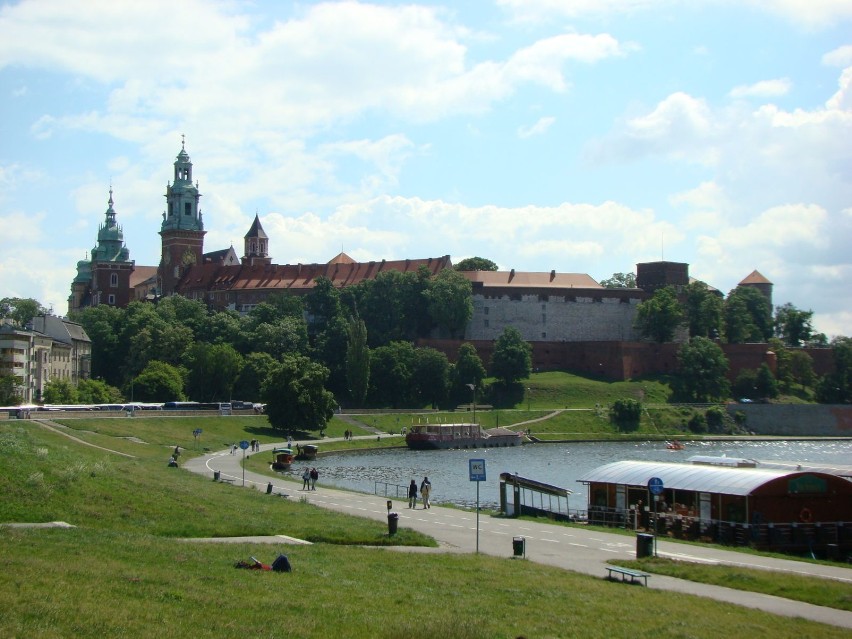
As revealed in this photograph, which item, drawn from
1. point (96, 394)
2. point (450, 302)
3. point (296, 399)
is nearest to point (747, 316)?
point (450, 302)

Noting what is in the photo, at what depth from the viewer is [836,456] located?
89375 millimetres

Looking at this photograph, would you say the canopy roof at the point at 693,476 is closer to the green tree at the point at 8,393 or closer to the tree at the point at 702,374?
the green tree at the point at 8,393

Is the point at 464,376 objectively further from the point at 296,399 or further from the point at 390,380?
the point at 296,399

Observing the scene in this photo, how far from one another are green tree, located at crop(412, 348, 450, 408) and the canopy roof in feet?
255

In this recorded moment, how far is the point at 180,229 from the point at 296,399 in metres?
83.4

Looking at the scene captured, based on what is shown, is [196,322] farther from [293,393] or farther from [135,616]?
[135,616]

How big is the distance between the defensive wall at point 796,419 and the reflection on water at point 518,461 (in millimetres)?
5862

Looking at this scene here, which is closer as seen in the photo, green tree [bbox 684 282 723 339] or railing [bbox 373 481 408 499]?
railing [bbox 373 481 408 499]

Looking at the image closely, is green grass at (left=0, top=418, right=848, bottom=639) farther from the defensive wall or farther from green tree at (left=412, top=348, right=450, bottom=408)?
the defensive wall

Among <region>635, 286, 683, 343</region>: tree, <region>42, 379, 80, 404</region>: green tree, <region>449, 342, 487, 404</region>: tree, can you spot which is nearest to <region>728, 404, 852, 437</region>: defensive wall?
<region>635, 286, 683, 343</region>: tree

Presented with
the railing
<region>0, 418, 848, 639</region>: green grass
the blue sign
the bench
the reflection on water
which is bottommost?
the reflection on water

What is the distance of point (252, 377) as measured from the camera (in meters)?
106

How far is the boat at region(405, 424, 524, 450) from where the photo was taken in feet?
302

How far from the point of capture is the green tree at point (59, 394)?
92.6m
